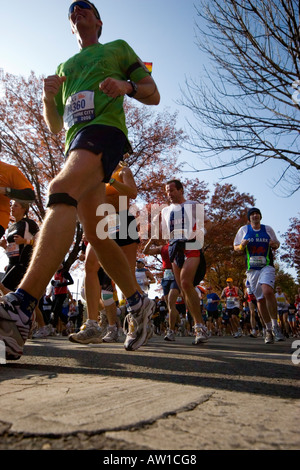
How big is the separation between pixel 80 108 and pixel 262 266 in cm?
424

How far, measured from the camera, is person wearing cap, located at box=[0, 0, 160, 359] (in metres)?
1.78

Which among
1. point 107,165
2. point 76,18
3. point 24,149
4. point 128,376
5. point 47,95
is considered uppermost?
point 24,149

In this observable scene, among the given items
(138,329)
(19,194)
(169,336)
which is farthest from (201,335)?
(19,194)

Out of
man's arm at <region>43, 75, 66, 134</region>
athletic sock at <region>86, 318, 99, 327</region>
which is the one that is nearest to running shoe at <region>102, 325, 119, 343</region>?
athletic sock at <region>86, 318, 99, 327</region>

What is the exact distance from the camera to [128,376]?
1.75 m

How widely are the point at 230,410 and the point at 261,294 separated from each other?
192 inches

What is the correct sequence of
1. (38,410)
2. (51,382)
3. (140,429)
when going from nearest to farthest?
1. (140,429)
2. (38,410)
3. (51,382)

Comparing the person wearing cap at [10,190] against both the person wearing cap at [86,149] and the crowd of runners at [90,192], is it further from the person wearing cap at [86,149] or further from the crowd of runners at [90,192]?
the person wearing cap at [86,149]

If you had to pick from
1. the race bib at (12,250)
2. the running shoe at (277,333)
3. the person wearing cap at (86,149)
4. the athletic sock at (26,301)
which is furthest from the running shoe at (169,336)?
the athletic sock at (26,301)

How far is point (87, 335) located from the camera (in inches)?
126

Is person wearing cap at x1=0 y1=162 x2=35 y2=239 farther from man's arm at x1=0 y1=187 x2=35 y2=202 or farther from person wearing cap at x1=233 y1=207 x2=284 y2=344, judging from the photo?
person wearing cap at x1=233 y1=207 x2=284 y2=344

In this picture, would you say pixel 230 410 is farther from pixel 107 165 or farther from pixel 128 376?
pixel 107 165

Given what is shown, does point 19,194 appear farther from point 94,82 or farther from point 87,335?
point 94,82

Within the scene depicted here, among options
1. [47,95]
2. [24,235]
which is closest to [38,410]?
[47,95]
